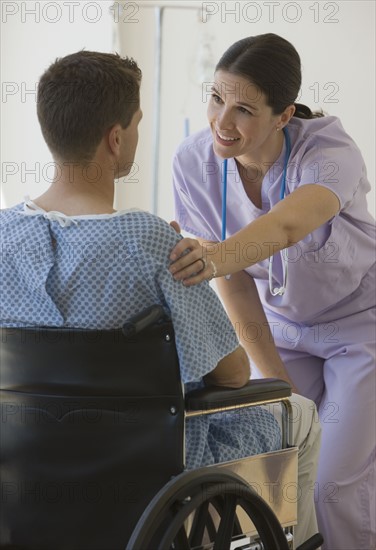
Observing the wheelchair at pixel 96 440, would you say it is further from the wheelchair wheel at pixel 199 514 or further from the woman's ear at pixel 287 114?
the woman's ear at pixel 287 114

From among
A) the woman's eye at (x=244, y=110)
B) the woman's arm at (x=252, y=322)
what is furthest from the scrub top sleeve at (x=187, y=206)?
the woman's eye at (x=244, y=110)

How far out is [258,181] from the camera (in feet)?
7.55

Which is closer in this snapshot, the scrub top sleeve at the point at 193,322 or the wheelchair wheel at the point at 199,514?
the wheelchair wheel at the point at 199,514

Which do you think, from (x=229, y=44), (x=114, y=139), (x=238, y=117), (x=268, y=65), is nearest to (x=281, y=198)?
(x=238, y=117)

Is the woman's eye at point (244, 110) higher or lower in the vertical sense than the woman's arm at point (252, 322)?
higher

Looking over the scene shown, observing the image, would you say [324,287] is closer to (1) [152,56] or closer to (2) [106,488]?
(2) [106,488]

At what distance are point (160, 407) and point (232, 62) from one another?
105 cm

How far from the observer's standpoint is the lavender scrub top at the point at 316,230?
7.05ft

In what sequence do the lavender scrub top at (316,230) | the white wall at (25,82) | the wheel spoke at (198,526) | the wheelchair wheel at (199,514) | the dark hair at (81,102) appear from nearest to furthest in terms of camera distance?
1. the wheelchair wheel at (199,514)
2. the wheel spoke at (198,526)
3. the dark hair at (81,102)
4. the lavender scrub top at (316,230)
5. the white wall at (25,82)

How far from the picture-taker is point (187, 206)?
2.44 meters

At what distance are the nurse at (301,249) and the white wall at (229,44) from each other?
1.58 metres

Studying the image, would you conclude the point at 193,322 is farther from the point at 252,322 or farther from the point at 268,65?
the point at 252,322

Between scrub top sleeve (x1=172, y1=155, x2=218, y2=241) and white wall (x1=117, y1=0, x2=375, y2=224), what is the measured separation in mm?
1614

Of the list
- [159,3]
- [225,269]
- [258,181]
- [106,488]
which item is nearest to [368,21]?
[159,3]
